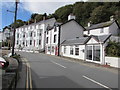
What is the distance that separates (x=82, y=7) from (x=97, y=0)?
327 inches

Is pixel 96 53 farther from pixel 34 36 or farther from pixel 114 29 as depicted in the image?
pixel 34 36

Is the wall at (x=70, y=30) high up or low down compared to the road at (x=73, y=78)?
up

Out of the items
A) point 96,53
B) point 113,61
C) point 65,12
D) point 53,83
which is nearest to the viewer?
point 53,83

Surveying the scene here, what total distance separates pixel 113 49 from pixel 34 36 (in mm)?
52696

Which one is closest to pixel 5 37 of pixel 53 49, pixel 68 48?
pixel 53 49

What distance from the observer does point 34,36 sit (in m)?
68.6

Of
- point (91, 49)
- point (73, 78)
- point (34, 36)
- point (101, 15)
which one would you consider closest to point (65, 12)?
point (34, 36)

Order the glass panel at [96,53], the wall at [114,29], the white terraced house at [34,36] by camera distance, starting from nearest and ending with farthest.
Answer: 1. the glass panel at [96,53]
2. the wall at [114,29]
3. the white terraced house at [34,36]

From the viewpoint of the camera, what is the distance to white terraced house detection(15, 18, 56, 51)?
62.8 m

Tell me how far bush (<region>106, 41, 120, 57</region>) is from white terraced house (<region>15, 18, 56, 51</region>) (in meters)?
41.0

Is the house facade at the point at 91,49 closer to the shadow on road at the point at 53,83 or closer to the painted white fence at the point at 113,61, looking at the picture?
the painted white fence at the point at 113,61

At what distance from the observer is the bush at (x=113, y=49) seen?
62.2 ft

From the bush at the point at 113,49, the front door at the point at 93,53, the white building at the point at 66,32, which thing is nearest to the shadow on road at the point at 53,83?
the bush at the point at 113,49

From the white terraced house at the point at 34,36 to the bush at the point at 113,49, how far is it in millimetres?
40980
